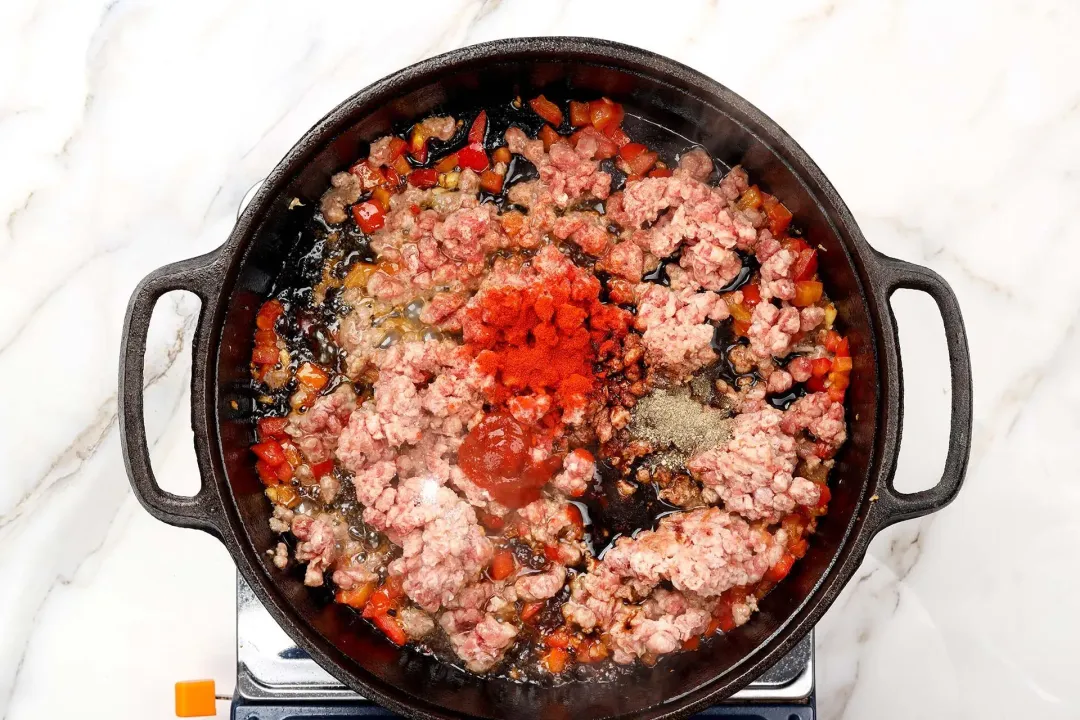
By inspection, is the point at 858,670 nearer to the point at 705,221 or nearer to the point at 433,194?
the point at 705,221

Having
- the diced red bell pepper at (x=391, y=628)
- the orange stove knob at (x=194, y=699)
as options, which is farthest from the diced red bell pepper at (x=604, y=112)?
the orange stove knob at (x=194, y=699)

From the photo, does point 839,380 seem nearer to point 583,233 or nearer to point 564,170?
point 583,233

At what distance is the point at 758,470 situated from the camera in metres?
2.36

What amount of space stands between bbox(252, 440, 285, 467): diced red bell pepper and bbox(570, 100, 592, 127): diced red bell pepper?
4.64 feet

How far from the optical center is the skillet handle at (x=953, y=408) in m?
2.08

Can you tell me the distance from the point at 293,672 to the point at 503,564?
2.34 ft

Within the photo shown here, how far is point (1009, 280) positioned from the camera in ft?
9.19

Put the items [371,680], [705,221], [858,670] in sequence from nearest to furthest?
[371,680] → [705,221] → [858,670]

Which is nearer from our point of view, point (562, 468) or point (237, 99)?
point (562, 468)

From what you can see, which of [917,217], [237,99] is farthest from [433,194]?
[917,217]

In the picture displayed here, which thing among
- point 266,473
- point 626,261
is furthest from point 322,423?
point 626,261

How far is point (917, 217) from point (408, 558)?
2.08 metres

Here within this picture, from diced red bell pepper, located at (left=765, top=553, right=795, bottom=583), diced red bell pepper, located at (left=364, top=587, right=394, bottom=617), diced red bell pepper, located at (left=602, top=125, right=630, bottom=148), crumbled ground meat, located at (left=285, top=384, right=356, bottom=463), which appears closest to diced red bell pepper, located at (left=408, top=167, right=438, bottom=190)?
diced red bell pepper, located at (left=602, top=125, right=630, bottom=148)

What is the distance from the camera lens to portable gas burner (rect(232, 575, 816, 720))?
240cm
